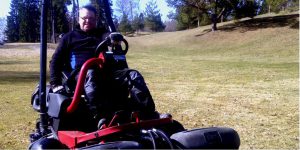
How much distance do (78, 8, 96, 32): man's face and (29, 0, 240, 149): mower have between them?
402 mm

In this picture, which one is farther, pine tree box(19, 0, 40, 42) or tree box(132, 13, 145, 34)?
tree box(132, 13, 145, 34)

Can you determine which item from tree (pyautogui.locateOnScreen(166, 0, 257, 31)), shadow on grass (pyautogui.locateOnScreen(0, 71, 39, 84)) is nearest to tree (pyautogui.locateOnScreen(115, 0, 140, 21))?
tree (pyautogui.locateOnScreen(166, 0, 257, 31))

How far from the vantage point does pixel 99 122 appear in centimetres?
386

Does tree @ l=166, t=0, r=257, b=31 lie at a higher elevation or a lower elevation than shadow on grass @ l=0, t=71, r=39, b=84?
higher

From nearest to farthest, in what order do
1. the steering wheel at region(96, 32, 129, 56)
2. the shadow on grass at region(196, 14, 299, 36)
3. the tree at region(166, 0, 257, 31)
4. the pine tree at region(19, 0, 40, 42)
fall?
the steering wheel at region(96, 32, 129, 56) < the shadow on grass at region(196, 14, 299, 36) < the tree at region(166, 0, 257, 31) < the pine tree at region(19, 0, 40, 42)

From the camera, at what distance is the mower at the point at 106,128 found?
11.9 ft

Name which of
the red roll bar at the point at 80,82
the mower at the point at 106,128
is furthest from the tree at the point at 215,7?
→ the red roll bar at the point at 80,82

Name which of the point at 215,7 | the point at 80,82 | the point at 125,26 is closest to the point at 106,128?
the point at 80,82

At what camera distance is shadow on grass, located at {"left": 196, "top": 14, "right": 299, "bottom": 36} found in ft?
127

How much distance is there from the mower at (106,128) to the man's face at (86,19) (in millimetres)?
402

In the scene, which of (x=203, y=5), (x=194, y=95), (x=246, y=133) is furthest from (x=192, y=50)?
(x=246, y=133)

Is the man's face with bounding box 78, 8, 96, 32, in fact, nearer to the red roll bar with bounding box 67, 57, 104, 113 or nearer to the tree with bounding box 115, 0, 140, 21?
the red roll bar with bounding box 67, 57, 104, 113

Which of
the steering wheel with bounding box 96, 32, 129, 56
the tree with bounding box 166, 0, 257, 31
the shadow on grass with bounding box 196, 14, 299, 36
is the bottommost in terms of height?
the steering wheel with bounding box 96, 32, 129, 56

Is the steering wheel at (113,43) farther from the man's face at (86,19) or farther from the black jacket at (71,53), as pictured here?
the man's face at (86,19)
